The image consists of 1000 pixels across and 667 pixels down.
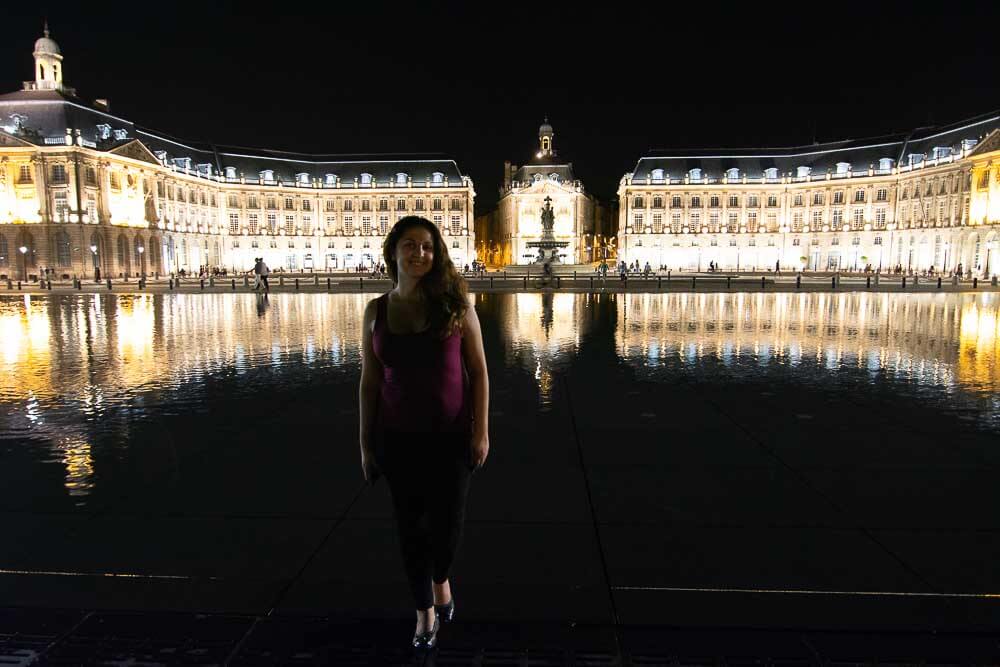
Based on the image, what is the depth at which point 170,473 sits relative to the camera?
626cm

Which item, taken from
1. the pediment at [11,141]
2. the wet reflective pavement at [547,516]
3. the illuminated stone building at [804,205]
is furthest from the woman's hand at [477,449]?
the illuminated stone building at [804,205]

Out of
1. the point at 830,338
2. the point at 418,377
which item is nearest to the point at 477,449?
the point at 418,377

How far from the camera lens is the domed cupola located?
237 ft

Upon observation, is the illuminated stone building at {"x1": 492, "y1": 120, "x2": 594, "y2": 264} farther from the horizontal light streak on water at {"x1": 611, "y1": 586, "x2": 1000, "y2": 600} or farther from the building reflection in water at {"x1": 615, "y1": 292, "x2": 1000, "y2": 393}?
the horizontal light streak on water at {"x1": 611, "y1": 586, "x2": 1000, "y2": 600}

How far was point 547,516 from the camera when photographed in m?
5.19

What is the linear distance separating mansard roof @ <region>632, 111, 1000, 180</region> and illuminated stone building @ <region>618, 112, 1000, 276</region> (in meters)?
0.16

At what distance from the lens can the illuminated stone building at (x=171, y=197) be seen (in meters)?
69.5

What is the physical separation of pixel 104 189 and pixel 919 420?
8314 centimetres

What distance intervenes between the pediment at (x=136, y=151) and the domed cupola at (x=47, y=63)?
843cm

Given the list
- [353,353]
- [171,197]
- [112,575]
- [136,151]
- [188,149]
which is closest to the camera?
[112,575]

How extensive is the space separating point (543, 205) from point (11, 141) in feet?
229

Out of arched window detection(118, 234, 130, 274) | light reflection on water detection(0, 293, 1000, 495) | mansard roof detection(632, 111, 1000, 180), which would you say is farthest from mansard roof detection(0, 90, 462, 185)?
light reflection on water detection(0, 293, 1000, 495)

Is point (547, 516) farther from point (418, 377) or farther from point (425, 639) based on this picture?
point (418, 377)

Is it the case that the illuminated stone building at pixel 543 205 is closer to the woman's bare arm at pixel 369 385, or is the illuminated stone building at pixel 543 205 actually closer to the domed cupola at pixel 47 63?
the domed cupola at pixel 47 63
